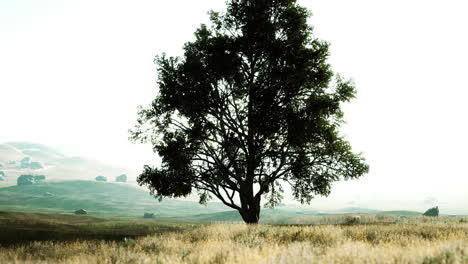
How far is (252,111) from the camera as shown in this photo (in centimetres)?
2178

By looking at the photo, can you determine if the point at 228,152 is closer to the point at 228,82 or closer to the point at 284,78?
the point at 228,82

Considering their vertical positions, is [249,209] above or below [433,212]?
above

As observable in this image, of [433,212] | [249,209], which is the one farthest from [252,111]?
[433,212]

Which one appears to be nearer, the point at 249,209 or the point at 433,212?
the point at 249,209

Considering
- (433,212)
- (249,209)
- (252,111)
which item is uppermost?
(252,111)

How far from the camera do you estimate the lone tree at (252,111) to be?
2138 cm

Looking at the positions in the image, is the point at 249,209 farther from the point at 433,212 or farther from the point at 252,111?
the point at 433,212

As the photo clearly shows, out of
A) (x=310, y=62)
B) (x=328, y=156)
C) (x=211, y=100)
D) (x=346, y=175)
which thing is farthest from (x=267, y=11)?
(x=346, y=175)

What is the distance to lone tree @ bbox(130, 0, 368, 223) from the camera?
21.4 meters

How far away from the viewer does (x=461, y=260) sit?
6.47m

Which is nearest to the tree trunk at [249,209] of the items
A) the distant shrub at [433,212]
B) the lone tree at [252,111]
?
the lone tree at [252,111]

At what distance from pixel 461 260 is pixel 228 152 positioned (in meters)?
17.1

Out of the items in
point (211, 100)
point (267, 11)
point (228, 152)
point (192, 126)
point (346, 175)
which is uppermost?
point (267, 11)

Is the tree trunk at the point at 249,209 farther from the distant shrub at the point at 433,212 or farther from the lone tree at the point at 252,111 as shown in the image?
the distant shrub at the point at 433,212
